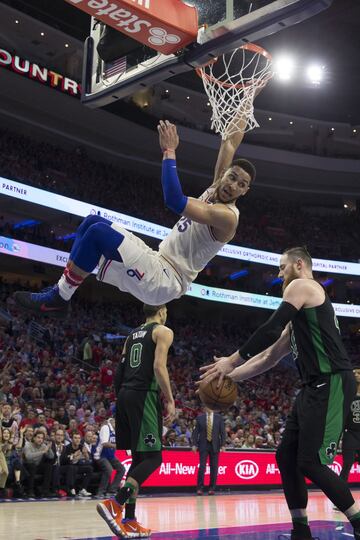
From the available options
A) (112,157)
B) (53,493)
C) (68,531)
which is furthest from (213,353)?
(68,531)

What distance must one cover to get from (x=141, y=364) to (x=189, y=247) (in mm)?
1743

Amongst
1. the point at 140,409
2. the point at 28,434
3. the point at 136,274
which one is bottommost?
the point at 28,434

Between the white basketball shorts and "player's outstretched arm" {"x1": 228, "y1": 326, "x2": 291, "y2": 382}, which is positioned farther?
"player's outstretched arm" {"x1": 228, "y1": 326, "x2": 291, "y2": 382}

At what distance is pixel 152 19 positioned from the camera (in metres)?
5.68

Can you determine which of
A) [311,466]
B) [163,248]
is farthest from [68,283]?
[311,466]

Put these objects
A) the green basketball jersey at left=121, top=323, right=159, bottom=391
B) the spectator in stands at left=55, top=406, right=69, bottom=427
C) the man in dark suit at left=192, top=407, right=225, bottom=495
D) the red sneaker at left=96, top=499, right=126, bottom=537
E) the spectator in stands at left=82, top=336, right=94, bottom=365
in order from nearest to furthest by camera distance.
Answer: the red sneaker at left=96, top=499, right=126, bottom=537 → the green basketball jersey at left=121, top=323, right=159, bottom=391 → the man in dark suit at left=192, top=407, right=225, bottom=495 → the spectator in stands at left=55, top=406, right=69, bottom=427 → the spectator in stands at left=82, top=336, right=94, bottom=365

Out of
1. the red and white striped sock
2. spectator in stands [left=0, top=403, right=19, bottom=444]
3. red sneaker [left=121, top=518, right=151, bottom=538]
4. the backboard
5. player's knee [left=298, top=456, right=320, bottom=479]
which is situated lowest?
red sneaker [left=121, top=518, right=151, bottom=538]

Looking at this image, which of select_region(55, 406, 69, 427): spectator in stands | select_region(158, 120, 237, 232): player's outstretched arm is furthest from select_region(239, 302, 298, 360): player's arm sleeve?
select_region(55, 406, 69, 427): spectator in stands

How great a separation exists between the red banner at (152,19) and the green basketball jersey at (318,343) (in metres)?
2.80

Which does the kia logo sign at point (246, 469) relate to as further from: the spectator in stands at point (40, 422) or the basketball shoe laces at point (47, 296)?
the basketball shoe laces at point (47, 296)

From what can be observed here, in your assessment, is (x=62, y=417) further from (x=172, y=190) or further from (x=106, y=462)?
(x=172, y=190)

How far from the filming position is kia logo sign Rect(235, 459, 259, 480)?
1535cm

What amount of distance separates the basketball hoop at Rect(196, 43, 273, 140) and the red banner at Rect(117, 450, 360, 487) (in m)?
8.11

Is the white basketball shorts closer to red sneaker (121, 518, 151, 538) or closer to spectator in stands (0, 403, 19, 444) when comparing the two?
red sneaker (121, 518, 151, 538)
